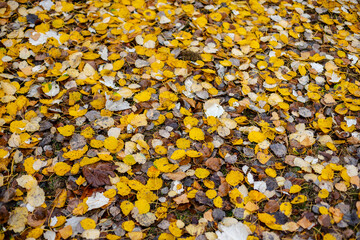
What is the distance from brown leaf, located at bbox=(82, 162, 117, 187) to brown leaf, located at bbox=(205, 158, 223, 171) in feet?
2.07

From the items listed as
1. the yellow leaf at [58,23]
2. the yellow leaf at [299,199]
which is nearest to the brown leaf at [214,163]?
the yellow leaf at [299,199]

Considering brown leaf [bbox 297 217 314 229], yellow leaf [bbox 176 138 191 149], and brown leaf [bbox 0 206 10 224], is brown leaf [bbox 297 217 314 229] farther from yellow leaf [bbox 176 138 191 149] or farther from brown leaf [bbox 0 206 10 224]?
brown leaf [bbox 0 206 10 224]

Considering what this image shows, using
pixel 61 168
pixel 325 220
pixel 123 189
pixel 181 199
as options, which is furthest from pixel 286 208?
pixel 61 168

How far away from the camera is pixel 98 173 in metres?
1.84

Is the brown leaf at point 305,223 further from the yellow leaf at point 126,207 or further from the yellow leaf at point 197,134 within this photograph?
the yellow leaf at point 126,207

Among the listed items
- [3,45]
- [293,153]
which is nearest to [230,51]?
[293,153]

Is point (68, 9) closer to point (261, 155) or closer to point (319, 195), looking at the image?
point (261, 155)

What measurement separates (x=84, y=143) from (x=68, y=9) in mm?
1557

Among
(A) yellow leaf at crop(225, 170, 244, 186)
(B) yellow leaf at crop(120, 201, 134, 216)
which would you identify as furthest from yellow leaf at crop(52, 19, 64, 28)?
(A) yellow leaf at crop(225, 170, 244, 186)

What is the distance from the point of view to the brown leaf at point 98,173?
1.81 metres

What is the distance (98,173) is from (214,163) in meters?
0.78

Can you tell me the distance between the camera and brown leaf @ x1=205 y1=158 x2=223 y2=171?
1913mm

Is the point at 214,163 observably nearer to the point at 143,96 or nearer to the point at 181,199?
the point at 181,199

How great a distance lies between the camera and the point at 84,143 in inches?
77.8
